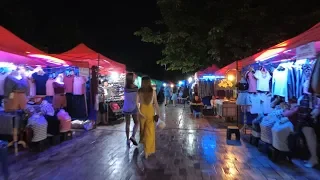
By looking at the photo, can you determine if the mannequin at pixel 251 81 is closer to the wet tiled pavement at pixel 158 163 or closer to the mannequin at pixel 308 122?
the wet tiled pavement at pixel 158 163

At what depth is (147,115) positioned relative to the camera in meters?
6.35

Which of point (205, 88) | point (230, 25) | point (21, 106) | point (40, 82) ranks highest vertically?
point (230, 25)

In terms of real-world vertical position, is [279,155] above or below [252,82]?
below

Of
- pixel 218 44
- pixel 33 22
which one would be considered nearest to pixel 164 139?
pixel 218 44

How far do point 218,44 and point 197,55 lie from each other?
248 centimetres

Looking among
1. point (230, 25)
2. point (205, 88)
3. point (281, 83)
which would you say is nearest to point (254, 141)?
point (281, 83)

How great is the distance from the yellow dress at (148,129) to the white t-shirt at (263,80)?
374 centimetres

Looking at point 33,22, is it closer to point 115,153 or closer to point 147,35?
point 147,35

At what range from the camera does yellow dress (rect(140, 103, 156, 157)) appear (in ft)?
20.5

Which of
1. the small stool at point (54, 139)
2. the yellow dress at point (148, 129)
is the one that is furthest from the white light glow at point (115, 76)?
the yellow dress at point (148, 129)

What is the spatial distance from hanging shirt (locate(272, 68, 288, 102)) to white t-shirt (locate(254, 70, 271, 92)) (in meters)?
0.82

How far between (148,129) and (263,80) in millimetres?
4067

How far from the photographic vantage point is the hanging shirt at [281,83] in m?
6.95

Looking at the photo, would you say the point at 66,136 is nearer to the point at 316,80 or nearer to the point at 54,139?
the point at 54,139
